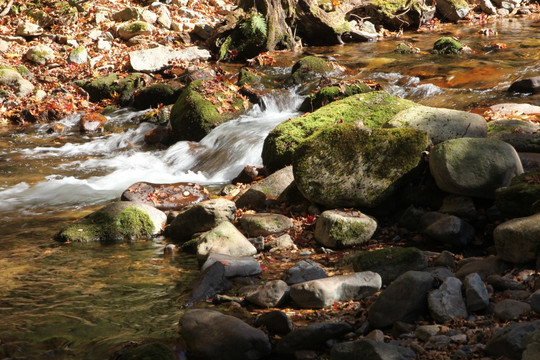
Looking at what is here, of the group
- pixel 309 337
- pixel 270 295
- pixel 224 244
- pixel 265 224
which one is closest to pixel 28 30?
pixel 265 224

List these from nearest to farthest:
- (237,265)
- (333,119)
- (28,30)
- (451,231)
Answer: (237,265)
(451,231)
(333,119)
(28,30)

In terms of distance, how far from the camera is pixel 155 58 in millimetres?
16297

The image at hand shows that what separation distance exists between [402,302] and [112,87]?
13.1 metres

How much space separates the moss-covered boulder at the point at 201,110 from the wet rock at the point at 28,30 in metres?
8.71

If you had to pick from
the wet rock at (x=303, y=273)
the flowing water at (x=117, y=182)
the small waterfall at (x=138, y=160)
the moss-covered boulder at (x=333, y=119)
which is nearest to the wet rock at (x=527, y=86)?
the flowing water at (x=117, y=182)

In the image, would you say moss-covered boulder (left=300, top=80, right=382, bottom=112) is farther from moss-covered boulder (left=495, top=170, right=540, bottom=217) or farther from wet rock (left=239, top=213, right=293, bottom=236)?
moss-covered boulder (left=495, top=170, right=540, bottom=217)

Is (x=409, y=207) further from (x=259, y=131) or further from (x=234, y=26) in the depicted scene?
(x=234, y=26)

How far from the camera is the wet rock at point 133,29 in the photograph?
18.4 m

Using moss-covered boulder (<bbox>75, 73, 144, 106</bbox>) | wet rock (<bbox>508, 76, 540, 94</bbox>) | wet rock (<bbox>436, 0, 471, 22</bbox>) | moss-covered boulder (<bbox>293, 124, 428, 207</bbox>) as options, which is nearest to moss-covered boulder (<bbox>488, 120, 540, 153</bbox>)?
moss-covered boulder (<bbox>293, 124, 428, 207</bbox>)

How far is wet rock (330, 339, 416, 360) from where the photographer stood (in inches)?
132

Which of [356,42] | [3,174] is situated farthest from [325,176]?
[356,42]

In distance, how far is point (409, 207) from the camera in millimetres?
6285

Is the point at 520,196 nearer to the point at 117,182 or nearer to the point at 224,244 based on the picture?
the point at 224,244

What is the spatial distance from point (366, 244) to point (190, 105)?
709 cm
